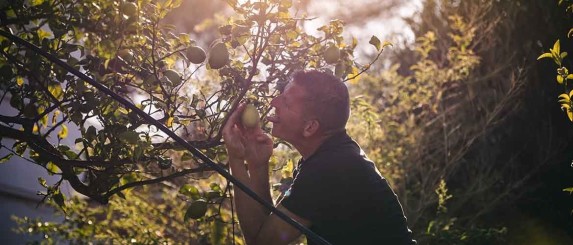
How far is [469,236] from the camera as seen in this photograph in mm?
4691

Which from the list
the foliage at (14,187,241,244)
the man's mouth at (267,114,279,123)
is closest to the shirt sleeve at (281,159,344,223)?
the man's mouth at (267,114,279,123)

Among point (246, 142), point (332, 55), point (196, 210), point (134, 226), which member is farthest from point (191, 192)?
point (134, 226)

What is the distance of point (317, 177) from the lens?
2441 mm

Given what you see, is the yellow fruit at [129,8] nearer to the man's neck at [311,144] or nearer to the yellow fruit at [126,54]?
the yellow fruit at [126,54]

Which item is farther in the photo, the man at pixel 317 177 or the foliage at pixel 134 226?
the foliage at pixel 134 226

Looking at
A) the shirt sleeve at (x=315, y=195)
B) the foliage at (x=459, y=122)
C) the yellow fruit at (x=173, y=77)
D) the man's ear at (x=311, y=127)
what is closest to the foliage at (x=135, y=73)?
the yellow fruit at (x=173, y=77)

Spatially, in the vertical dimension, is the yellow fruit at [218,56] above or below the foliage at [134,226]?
below

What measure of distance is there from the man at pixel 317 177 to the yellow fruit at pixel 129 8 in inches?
23.1

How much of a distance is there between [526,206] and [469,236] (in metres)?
2.44

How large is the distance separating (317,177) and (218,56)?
0.63 meters

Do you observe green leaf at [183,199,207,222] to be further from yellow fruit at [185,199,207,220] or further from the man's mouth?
the man's mouth

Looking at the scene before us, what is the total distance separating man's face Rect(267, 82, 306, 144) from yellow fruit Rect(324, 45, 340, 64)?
274 millimetres

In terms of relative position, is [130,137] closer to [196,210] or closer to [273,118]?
[196,210]

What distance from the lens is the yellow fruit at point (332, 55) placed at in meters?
2.89
